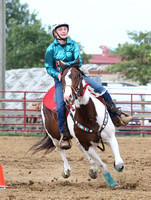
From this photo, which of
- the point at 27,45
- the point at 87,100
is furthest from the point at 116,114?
the point at 27,45

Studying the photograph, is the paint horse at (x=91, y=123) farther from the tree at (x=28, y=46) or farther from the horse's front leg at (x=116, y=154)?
the tree at (x=28, y=46)

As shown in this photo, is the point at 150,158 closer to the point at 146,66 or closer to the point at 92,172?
the point at 92,172

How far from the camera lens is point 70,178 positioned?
691 cm

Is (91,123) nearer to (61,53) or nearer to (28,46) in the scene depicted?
Answer: (61,53)

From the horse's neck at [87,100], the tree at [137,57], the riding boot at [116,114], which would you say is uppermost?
the horse's neck at [87,100]

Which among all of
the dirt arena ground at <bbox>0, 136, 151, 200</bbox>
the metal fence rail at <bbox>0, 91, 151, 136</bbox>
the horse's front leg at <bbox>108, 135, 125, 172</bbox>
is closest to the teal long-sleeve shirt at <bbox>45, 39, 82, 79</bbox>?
the horse's front leg at <bbox>108, 135, 125, 172</bbox>

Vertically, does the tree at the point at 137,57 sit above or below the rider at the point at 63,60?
below

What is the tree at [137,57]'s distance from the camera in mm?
34031

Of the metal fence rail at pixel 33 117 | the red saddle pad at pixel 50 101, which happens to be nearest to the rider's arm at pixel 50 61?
the red saddle pad at pixel 50 101

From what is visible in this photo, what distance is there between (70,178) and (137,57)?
2894 centimetres

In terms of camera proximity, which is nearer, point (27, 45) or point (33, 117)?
point (33, 117)

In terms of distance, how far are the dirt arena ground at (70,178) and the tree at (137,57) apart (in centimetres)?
2377

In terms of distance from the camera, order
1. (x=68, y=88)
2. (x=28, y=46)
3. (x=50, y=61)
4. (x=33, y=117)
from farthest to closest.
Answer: (x=28, y=46)
(x=33, y=117)
(x=50, y=61)
(x=68, y=88)

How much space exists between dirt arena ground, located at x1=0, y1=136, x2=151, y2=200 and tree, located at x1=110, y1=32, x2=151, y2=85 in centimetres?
2377
